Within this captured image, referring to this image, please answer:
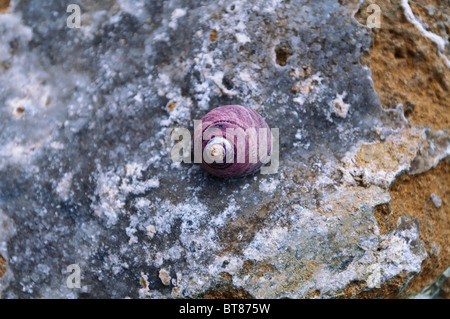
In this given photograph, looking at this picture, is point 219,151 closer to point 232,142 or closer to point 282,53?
point 232,142

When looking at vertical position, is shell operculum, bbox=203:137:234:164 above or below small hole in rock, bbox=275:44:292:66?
below

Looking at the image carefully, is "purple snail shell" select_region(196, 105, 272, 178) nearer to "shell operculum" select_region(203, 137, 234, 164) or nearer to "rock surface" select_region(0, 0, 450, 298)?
"shell operculum" select_region(203, 137, 234, 164)

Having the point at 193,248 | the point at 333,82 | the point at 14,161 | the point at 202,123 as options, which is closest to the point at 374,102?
the point at 333,82

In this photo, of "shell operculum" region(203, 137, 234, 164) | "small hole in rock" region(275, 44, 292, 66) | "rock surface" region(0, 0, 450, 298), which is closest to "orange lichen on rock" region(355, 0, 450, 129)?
"rock surface" region(0, 0, 450, 298)

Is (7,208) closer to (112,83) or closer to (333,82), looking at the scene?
(112,83)

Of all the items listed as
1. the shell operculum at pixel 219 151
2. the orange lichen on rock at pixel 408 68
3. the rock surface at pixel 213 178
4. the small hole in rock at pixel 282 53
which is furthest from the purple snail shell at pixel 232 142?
the orange lichen on rock at pixel 408 68

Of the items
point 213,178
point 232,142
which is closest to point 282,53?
point 232,142
